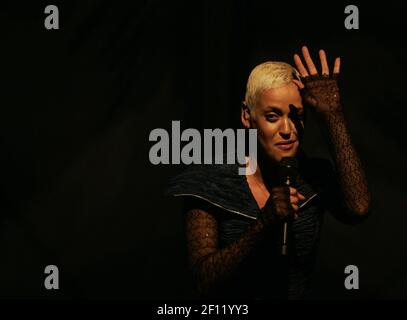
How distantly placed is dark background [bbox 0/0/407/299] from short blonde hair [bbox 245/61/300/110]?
1529 millimetres

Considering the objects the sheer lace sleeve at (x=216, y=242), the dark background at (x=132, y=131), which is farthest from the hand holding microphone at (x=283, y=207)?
the dark background at (x=132, y=131)

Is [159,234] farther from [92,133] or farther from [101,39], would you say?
[101,39]

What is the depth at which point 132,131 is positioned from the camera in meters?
Answer: 5.14

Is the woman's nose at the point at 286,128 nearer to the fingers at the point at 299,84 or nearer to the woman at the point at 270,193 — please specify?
the woman at the point at 270,193

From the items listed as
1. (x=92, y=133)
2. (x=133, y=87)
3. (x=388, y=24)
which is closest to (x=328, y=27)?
(x=388, y=24)

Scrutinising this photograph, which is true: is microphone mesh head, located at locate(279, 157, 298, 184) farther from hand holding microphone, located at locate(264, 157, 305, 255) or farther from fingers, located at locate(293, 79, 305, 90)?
fingers, located at locate(293, 79, 305, 90)

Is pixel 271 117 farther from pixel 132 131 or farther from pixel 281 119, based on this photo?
pixel 132 131

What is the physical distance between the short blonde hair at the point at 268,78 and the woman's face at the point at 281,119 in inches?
0.8

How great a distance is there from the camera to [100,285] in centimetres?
517

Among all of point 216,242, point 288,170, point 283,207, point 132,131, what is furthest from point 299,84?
point 132,131

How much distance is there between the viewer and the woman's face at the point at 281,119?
11.3 feet

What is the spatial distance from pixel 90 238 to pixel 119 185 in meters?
0.35

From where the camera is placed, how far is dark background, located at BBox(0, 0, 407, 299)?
16.7 ft

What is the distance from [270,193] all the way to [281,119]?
0.96ft
